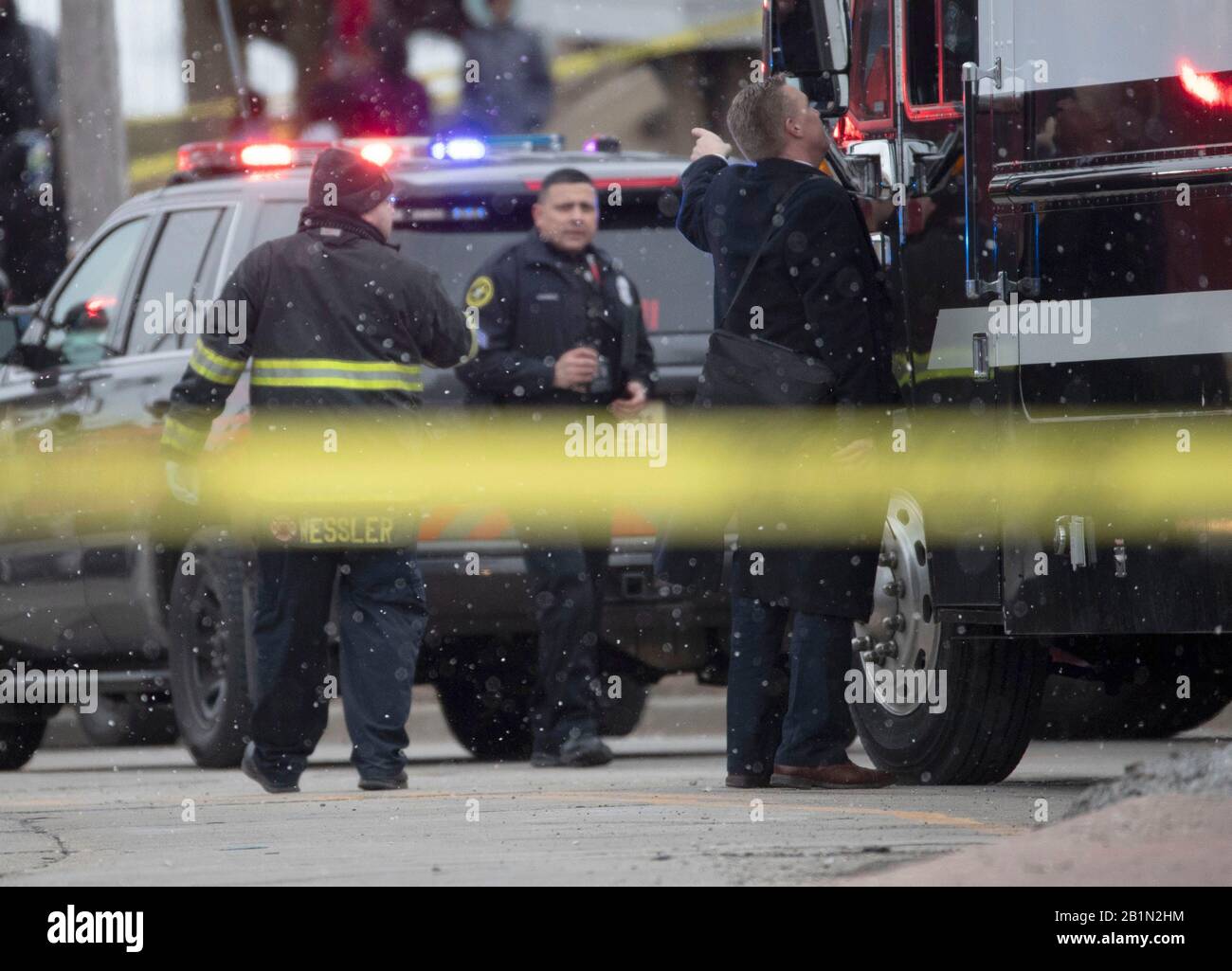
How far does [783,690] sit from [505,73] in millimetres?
6514

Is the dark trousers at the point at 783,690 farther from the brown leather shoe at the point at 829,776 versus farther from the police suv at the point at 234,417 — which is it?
the police suv at the point at 234,417

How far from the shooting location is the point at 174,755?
1242 centimetres

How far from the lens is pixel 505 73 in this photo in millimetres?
13828

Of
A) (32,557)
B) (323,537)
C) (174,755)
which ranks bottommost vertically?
(174,755)

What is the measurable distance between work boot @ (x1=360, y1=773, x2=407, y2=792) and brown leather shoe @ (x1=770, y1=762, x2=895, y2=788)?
1223 millimetres

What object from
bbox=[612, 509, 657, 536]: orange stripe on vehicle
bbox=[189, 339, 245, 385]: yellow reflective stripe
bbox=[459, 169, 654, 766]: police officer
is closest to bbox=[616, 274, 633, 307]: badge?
bbox=[459, 169, 654, 766]: police officer

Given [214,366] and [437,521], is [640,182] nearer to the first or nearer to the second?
[437,521]

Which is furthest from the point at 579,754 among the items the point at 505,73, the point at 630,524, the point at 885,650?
the point at 505,73

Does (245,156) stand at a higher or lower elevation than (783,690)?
higher

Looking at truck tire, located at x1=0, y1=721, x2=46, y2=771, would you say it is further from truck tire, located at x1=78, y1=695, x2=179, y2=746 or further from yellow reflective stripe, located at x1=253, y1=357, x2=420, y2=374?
yellow reflective stripe, located at x1=253, y1=357, x2=420, y2=374

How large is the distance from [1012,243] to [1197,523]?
85cm
